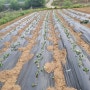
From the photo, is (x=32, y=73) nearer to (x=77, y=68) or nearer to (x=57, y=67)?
(x=57, y=67)

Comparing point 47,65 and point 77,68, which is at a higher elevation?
point 77,68

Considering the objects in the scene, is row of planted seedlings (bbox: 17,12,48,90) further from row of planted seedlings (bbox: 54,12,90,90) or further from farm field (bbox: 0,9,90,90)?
row of planted seedlings (bbox: 54,12,90,90)

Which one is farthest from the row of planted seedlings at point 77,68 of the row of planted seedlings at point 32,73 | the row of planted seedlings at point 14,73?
the row of planted seedlings at point 14,73

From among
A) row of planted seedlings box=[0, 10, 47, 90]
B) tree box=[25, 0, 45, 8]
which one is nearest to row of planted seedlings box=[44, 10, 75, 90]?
row of planted seedlings box=[0, 10, 47, 90]

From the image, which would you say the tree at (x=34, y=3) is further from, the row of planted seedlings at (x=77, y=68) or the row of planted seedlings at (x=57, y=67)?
the row of planted seedlings at (x=77, y=68)

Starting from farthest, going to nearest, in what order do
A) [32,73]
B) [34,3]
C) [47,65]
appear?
[34,3], [47,65], [32,73]

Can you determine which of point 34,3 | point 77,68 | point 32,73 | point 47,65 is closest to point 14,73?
point 32,73

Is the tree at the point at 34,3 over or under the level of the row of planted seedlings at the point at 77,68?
under

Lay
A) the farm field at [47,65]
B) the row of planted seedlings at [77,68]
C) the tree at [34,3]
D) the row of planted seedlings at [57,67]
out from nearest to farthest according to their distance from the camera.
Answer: the row of planted seedlings at [57,67]
the row of planted seedlings at [77,68]
the farm field at [47,65]
the tree at [34,3]

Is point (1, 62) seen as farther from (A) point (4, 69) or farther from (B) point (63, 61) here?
(B) point (63, 61)

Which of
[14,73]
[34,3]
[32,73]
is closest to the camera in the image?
[32,73]

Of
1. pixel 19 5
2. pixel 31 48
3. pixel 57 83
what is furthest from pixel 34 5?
pixel 57 83

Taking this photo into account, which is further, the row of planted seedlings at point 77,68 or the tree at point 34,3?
the tree at point 34,3
